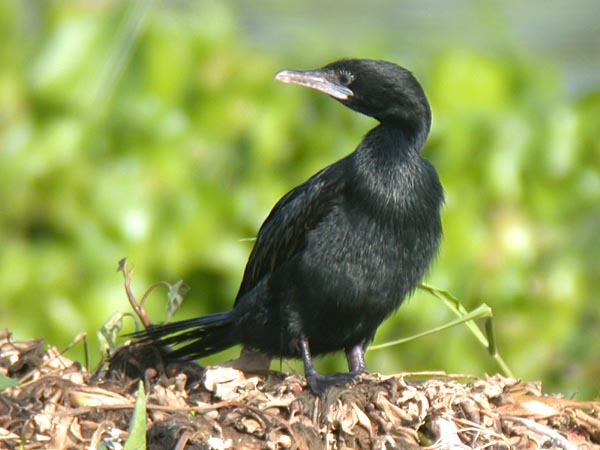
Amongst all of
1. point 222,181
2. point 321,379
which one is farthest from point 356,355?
point 222,181

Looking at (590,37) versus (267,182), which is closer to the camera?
(267,182)

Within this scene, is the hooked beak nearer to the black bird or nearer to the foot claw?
the black bird

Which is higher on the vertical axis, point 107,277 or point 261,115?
point 261,115

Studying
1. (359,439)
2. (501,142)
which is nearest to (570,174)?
(501,142)

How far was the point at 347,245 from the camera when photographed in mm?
3732

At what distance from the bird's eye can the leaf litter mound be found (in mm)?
1085

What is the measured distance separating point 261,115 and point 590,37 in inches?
130

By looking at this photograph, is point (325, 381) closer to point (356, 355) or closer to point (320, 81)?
point (356, 355)

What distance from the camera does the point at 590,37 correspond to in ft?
27.1

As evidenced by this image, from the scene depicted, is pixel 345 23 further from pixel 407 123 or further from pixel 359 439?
pixel 359 439

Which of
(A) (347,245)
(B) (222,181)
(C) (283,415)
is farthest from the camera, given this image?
(B) (222,181)

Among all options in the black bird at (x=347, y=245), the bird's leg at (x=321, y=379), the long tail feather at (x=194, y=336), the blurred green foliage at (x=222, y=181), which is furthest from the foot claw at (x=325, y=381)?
the blurred green foliage at (x=222, y=181)

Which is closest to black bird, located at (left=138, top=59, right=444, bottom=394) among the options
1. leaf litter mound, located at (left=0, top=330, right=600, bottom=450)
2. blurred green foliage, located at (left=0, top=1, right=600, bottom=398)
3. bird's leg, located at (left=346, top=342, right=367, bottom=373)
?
bird's leg, located at (left=346, top=342, right=367, bottom=373)

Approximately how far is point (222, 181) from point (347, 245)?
217 centimetres
